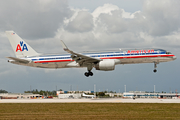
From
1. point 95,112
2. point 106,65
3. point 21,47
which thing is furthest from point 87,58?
point 95,112

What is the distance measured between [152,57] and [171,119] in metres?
27.1

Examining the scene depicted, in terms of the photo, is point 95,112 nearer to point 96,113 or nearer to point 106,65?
point 96,113

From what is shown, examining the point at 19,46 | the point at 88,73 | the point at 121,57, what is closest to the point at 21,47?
the point at 19,46

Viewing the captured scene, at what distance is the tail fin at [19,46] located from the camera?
56.3 meters

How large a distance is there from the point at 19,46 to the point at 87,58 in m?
17.8

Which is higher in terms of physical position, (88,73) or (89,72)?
(89,72)

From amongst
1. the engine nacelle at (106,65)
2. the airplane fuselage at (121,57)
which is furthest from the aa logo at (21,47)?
the engine nacelle at (106,65)

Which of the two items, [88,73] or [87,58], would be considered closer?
[87,58]

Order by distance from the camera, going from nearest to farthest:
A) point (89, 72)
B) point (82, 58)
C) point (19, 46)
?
1. point (82, 58)
2. point (89, 72)
3. point (19, 46)

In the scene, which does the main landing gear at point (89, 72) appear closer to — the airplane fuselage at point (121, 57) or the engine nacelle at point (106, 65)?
the airplane fuselage at point (121, 57)

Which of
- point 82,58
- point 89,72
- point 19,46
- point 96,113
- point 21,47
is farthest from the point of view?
point 19,46

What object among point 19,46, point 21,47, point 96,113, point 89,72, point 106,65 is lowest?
point 96,113

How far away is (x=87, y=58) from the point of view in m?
49.5

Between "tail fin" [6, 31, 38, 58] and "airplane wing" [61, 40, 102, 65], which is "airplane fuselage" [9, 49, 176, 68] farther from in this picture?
"tail fin" [6, 31, 38, 58]
